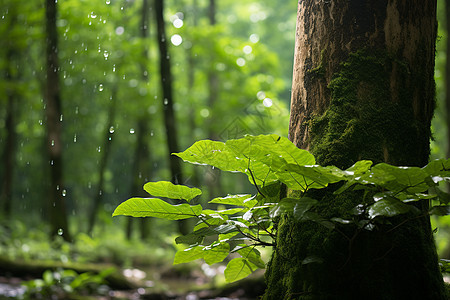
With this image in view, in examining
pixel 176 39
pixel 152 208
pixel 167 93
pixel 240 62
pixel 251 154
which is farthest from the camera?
pixel 176 39

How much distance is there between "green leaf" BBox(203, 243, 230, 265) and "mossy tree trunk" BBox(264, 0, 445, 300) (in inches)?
8.4

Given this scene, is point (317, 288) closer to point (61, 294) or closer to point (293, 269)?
point (293, 269)

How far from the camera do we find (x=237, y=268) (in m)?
1.56

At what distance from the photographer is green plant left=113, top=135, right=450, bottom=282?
107 centimetres

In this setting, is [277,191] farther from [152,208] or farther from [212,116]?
[212,116]

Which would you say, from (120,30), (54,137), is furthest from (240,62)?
(54,137)

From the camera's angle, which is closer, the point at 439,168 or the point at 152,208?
the point at 439,168

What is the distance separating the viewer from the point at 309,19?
1.62 meters

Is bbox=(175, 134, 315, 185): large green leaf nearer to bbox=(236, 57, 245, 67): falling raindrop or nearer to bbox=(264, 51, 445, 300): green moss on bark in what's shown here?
bbox=(264, 51, 445, 300): green moss on bark

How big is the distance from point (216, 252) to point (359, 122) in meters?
0.74

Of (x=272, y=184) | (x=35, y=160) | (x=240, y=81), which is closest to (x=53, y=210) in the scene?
(x=240, y=81)

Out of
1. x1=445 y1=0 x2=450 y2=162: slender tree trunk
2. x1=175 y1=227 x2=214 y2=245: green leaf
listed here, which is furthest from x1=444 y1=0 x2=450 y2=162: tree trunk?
x1=175 y1=227 x2=214 y2=245: green leaf

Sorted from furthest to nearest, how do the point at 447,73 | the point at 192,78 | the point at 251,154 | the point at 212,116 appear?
1. the point at 192,78
2. the point at 212,116
3. the point at 447,73
4. the point at 251,154

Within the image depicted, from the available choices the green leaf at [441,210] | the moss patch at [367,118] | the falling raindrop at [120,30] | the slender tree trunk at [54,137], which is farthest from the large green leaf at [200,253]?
the falling raindrop at [120,30]
